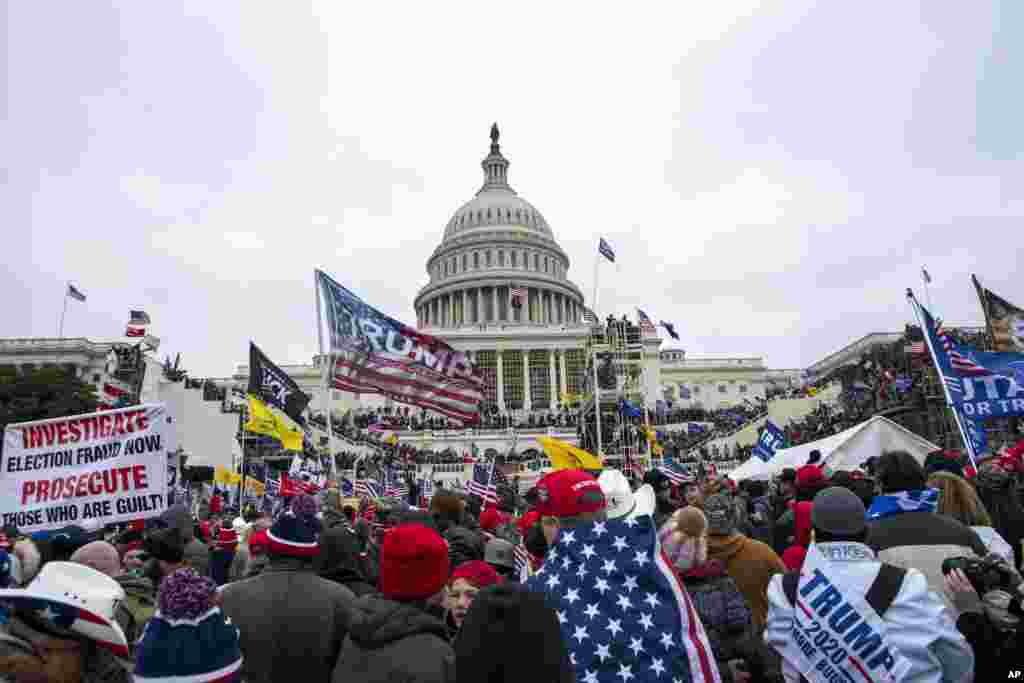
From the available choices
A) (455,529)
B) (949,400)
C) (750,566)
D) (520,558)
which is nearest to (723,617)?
(750,566)

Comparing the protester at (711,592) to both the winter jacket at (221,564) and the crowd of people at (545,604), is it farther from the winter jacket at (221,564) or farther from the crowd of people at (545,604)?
the winter jacket at (221,564)

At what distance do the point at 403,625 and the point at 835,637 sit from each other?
207 cm

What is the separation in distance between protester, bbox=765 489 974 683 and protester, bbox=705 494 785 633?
107 cm

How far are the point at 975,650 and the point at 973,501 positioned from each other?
7.38ft

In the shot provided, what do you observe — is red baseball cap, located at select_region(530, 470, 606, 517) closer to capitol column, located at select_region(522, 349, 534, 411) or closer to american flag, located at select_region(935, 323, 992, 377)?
american flag, located at select_region(935, 323, 992, 377)

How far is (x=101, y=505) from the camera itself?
27.7 feet

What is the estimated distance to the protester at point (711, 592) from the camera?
13.9 ft

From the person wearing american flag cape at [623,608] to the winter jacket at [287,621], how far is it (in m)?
1.29

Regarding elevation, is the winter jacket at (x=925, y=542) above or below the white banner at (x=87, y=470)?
below

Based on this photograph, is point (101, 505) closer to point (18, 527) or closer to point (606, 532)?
point (18, 527)

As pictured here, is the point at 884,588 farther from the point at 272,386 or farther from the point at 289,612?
the point at 272,386

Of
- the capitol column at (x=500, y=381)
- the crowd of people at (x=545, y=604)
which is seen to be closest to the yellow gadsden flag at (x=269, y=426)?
the crowd of people at (x=545, y=604)

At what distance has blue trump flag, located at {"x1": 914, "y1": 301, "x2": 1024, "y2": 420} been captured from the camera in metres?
12.3

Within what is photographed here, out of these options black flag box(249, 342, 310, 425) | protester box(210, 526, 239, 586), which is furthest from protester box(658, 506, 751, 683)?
black flag box(249, 342, 310, 425)
